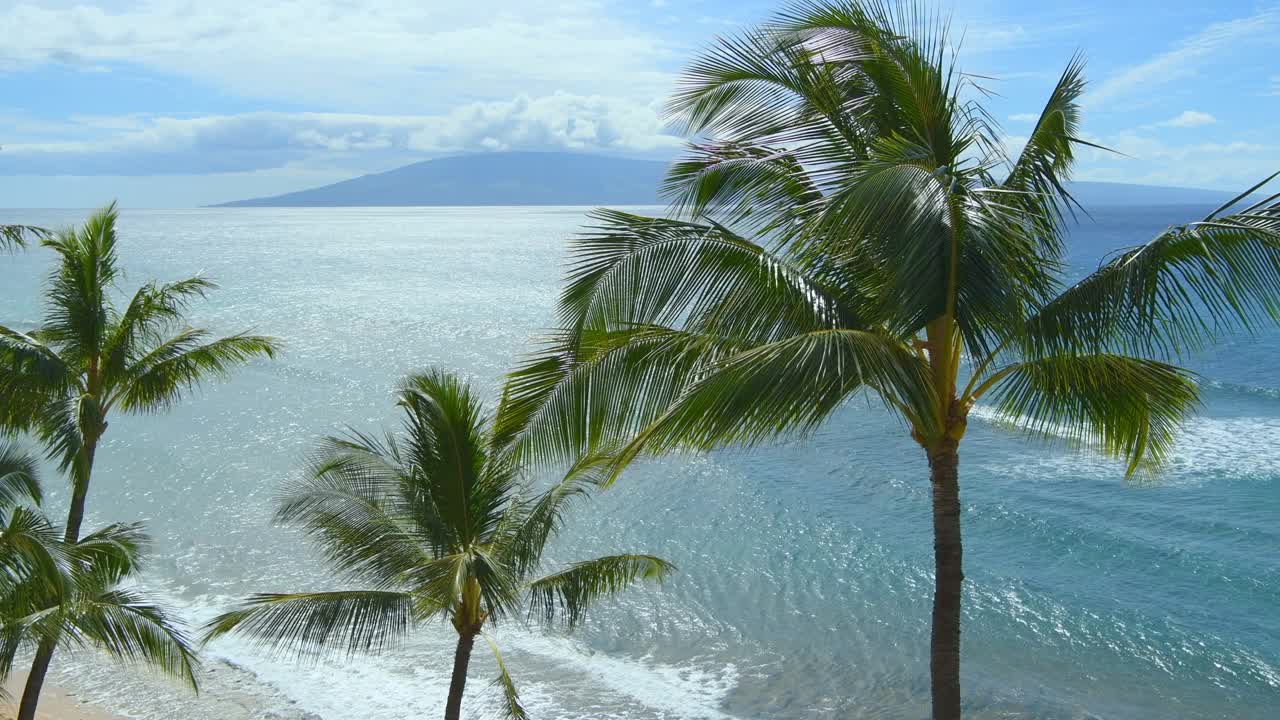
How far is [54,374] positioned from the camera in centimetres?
1246

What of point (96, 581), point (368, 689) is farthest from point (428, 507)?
point (368, 689)

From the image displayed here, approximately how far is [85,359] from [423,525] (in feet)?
19.6

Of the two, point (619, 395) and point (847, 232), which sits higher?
point (847, 232)

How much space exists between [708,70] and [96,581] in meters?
7.08

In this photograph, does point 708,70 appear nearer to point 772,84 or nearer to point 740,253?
point 772,84

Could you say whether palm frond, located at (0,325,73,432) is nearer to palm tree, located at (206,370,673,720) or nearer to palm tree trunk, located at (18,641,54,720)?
palm tree trunk, located at (18,641,54,720)

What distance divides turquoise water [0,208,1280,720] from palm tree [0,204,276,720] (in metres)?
5.30

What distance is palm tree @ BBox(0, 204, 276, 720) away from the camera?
40.1 feet

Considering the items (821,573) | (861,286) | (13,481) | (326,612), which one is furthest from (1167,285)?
(821,573)

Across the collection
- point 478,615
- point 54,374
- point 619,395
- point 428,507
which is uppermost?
point 619,395

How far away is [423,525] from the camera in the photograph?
10.8 m

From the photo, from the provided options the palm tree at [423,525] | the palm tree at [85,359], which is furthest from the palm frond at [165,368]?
the palm tree at [423,525]

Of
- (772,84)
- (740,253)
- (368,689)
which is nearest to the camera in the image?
(740,253)

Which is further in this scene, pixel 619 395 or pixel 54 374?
pixel 54 374
